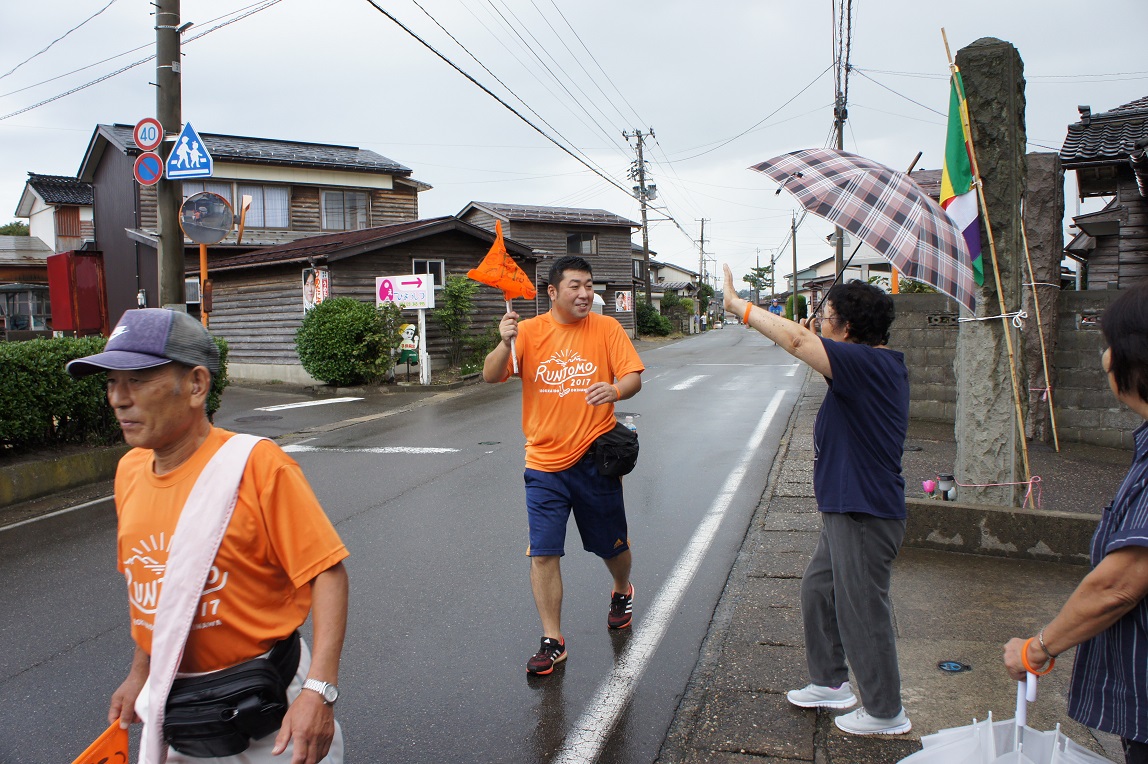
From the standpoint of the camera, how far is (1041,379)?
927cm

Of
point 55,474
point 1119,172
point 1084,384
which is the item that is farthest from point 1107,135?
point 55,474

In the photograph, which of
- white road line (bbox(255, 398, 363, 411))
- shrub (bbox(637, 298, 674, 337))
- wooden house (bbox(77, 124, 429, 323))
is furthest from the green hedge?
shrub (bbox(637, 298, 674, 337))

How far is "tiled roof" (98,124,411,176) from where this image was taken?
77.1 ft

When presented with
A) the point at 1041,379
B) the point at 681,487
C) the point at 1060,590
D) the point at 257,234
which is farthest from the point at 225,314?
the point at 1060,590

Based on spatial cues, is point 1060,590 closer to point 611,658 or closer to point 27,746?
point 611,658

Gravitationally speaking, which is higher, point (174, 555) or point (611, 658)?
point (174, 555)

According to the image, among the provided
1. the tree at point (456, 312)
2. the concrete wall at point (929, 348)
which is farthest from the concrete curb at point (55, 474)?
the tree at point (456, 312)

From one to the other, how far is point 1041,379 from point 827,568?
743 cm

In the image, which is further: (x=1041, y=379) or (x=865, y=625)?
(x=1041, y=379)

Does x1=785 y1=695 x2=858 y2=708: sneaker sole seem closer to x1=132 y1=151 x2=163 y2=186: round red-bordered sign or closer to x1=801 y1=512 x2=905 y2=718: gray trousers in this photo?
x1=801 y1=512 x2=905 y2=718: gray trousers

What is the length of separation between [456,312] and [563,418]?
53.6 feet

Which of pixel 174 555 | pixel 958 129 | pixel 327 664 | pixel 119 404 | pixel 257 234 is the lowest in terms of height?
pixel 327 664

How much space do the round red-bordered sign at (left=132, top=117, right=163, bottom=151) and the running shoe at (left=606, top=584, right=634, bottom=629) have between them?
8.06 m

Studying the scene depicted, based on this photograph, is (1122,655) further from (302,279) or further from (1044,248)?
(302,279)
